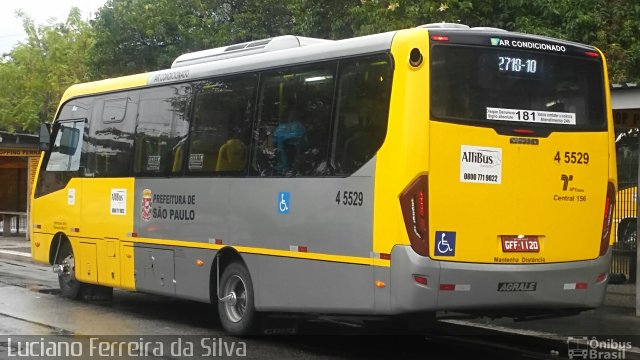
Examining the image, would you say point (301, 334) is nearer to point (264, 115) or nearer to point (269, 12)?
point (264, 115)

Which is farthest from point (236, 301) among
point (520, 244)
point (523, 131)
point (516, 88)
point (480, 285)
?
point (516, 88)

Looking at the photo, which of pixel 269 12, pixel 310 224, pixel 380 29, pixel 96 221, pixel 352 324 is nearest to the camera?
pixel 310 224

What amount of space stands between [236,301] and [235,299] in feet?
0.10

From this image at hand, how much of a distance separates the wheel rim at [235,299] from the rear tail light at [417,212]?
9.74ft

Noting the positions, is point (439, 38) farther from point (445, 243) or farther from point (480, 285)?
point (480, 285)

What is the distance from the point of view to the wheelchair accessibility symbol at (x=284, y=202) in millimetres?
8906

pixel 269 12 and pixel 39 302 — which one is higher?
pixel 269 12

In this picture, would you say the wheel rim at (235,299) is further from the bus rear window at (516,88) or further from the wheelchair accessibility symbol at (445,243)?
the bus rear window at (516,88)

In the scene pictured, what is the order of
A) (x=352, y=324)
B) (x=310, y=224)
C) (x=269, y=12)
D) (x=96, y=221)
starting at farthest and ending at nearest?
(x=269, y=12)
(x=96, y=221)
(x=352, y=324)
(x=310, y=224)

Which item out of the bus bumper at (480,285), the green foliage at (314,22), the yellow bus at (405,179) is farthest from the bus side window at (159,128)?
the green foliage at (314,22)

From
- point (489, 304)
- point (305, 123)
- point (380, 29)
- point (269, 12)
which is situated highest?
point (269, 12)

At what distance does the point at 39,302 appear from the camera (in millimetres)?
12773

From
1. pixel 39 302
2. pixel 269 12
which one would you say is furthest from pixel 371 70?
pixel 269 12

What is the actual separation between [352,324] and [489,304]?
390 centimetres
